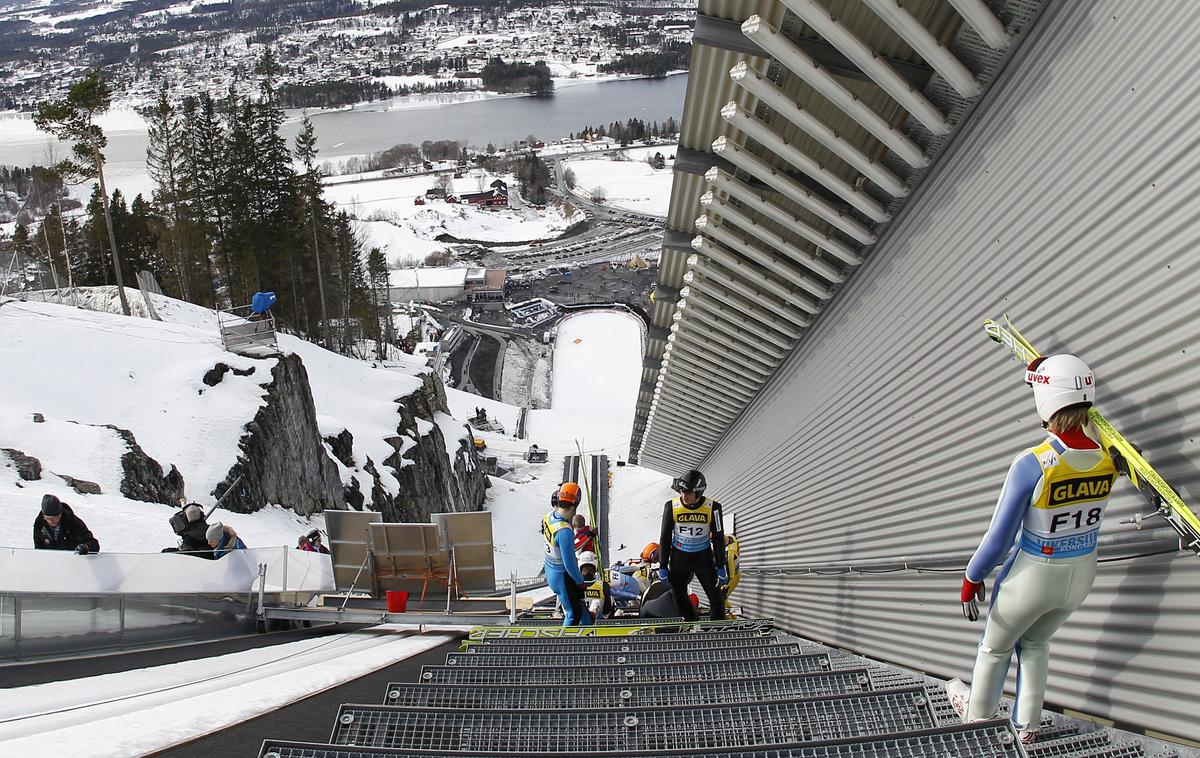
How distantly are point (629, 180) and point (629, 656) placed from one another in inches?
4711

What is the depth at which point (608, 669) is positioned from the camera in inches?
204

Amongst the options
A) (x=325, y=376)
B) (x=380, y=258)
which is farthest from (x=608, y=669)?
(x=380, y=258)

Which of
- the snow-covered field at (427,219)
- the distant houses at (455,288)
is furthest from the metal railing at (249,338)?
the snow-covered field at (427,219)

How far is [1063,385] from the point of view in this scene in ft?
12.3

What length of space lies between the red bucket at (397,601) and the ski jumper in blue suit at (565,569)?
1.70 metres

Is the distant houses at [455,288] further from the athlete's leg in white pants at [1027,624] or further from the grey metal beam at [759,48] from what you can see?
the athlete's leg in white pants at [1027,624]

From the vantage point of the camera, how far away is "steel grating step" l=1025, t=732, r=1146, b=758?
11.2 feet

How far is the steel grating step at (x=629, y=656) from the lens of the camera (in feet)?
18.3

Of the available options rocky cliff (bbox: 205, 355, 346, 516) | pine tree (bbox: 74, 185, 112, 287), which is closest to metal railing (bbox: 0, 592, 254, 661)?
rocky cliff (bbox: 205, 355, 346, 516)

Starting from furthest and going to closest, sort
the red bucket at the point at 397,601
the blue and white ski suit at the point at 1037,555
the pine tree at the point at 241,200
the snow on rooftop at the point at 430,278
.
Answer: the snow on rooftop at the point at 430,278 < the pine tree at the point at 241,200 < the red bucket at the point at 397,601 < the blue and white ski suit at the point at 1037,555

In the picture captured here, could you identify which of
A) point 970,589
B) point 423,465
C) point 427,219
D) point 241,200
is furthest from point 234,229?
point 427,219

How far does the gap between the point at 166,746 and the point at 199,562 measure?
4131 mm

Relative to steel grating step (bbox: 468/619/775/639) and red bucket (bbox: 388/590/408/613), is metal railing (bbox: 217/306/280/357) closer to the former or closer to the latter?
red bucket (bbox: 388/590/408/613)

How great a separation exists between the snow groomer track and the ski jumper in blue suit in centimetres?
258
